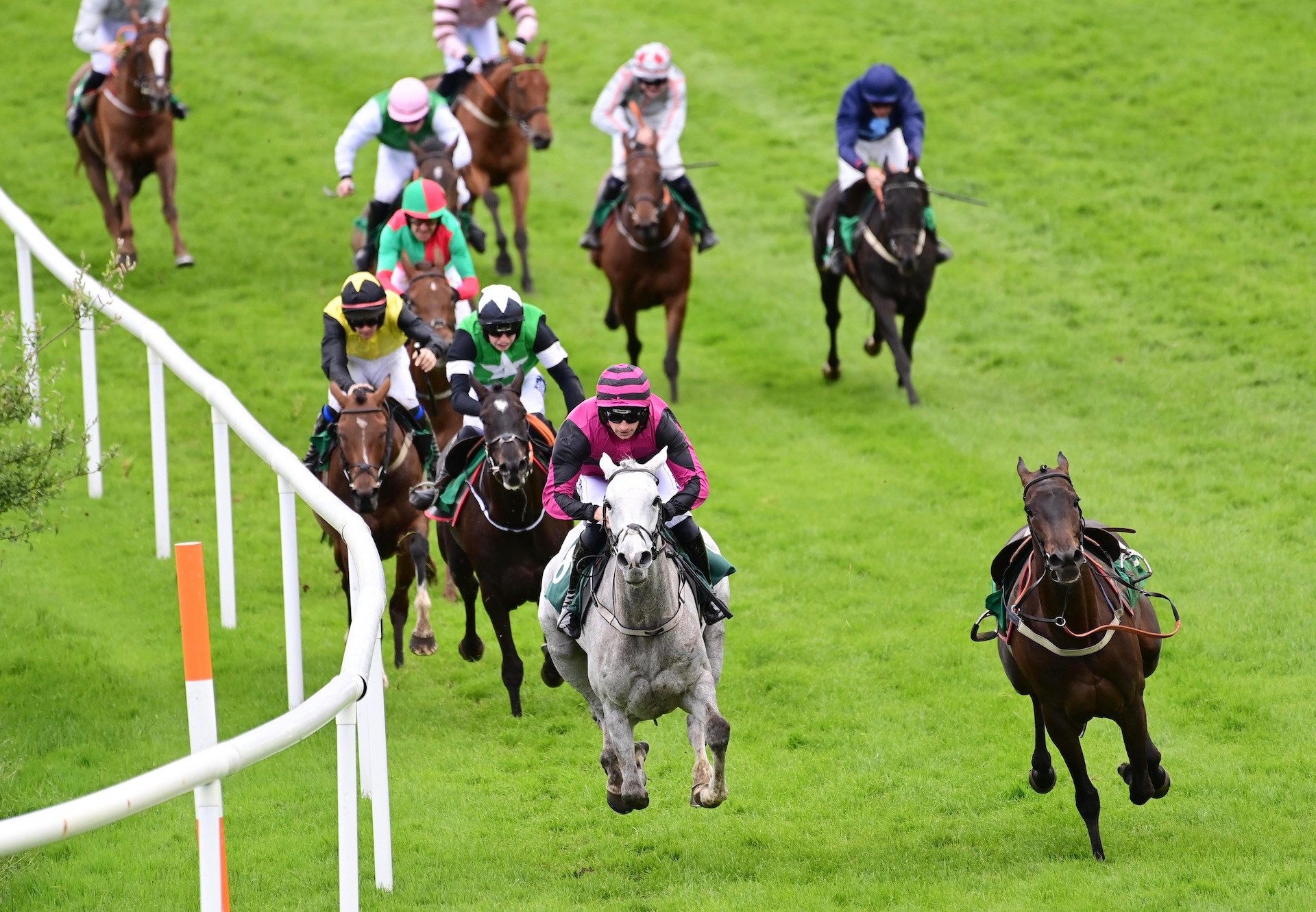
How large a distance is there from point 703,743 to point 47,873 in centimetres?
282

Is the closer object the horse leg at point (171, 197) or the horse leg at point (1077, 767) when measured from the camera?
the horse leg at point (1077, 767)

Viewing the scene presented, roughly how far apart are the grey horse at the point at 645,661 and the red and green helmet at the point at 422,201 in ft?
15.7

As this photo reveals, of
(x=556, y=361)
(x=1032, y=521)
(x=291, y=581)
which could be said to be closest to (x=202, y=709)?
(x=291, y=581)

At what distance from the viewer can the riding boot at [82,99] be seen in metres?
15.8

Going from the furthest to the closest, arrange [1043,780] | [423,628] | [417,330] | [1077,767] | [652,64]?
[652,64] < [423,628] < [417,330] < [1043,780] < [1077,767]

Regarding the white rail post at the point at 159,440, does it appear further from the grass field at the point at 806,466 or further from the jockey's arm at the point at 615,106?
the jockey's arm at the point at 615,106

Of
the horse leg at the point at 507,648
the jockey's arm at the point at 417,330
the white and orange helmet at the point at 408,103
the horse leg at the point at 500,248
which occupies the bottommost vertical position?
the horse leg at the point at 507,648

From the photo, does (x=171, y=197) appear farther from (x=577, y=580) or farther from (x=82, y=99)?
(x=577, y=580)

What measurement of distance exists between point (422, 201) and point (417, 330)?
1.88 meters

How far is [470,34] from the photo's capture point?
17.9 meters

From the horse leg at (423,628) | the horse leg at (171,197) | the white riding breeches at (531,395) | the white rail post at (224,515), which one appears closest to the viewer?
the white rail post at (224,515)

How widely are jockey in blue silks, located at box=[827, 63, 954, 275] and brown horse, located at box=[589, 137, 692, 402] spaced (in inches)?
58.3

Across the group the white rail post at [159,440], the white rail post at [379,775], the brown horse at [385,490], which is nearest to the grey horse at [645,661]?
the white rail post at [379,775]

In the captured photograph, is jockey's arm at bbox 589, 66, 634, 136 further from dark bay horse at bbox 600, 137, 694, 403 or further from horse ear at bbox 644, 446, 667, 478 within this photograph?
horse ear at bbox 644, 446, 667, 478
